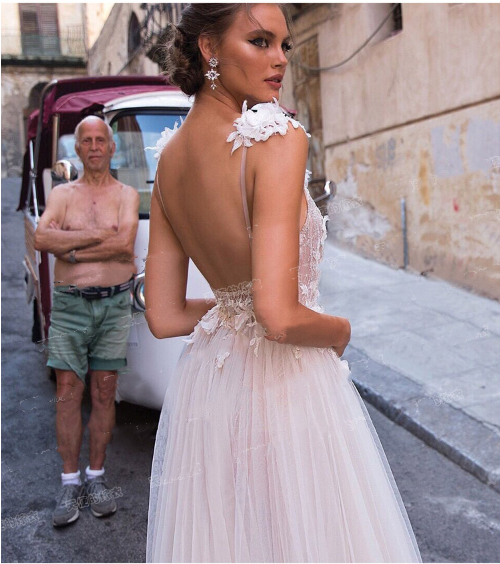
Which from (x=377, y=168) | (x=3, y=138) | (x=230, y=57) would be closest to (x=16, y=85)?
(x=3, y=138)

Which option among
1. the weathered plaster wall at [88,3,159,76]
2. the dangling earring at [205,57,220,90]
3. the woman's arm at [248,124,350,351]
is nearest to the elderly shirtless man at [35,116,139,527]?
the dangling earring at [205,57,220,90]

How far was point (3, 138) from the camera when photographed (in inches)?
977

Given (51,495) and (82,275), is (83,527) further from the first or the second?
(82,275)

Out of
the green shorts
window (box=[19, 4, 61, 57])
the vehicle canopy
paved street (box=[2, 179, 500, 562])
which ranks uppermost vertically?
window (box=[19, 4, 61, 57])

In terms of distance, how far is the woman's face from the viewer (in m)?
1.20

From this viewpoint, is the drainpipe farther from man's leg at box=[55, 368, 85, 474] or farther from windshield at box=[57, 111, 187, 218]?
man's leg at box=[55, 368, 85, 474]

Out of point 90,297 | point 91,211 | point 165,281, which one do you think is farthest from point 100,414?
point 165,281

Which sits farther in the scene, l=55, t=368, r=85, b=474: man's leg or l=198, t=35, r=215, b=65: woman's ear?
l=55, t=368, r=85, b=474: man's leg

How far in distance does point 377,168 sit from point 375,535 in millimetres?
5422

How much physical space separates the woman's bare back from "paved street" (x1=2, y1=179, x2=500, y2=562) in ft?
4.31

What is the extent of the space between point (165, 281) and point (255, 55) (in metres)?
0.57

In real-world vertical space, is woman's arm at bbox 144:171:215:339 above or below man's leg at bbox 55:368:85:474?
above

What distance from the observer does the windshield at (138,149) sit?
344cm

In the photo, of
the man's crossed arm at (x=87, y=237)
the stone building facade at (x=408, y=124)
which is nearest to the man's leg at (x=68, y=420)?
the man's crossed arm at (x=87, y=237)
